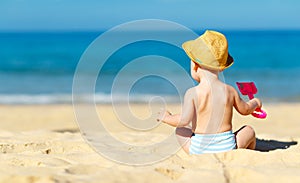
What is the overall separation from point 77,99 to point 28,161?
8337 millimetres

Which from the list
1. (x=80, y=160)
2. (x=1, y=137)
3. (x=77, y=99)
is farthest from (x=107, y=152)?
(x=77, y=99)

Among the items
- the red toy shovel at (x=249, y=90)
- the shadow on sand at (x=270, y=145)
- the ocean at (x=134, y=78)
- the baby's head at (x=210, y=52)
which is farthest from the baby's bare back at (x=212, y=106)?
the ocean at (x=134, y=78)

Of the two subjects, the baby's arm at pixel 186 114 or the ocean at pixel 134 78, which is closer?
the baby's arm at pixel 186 114

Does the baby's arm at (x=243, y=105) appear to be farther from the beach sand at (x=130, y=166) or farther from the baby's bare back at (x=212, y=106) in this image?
the beach sand at (x=130, y=166)

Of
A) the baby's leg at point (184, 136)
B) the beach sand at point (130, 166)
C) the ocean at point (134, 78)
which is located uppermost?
the ocean at point (134, 78)

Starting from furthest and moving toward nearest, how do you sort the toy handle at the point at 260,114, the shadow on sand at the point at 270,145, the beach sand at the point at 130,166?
the shadow on sand at the point at 270,145 < the toy handle at the point at 260,114 < the beach sand at the point at 130,166

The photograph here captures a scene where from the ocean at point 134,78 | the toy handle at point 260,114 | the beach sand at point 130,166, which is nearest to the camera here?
the beach sand at point 130,166

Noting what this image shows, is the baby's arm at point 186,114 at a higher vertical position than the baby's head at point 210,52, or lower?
lower

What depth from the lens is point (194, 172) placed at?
3.22 m

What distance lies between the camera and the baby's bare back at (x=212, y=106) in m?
3.83

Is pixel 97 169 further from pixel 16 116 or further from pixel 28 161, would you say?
pixel 16 116

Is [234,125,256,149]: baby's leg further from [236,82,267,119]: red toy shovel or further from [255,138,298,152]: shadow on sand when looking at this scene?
[255,138,298,152]: shadow on sand

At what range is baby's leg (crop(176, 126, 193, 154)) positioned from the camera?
13.4 ft

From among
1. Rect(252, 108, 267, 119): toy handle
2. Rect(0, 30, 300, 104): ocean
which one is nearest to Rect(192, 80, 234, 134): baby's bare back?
Rect(252, 108, 267, 119): toy handle
